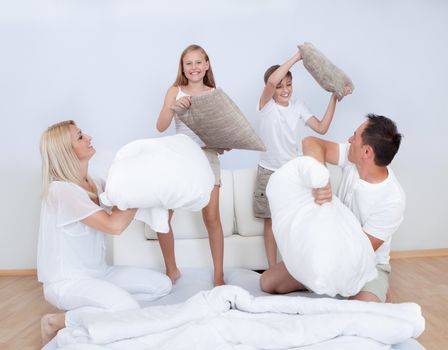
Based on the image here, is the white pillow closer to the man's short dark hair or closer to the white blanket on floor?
the white blanket on floor

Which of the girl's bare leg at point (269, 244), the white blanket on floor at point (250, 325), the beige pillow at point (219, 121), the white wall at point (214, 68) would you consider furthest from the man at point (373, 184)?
the white wall at point (214, 68)

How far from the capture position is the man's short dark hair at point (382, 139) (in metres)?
2.16

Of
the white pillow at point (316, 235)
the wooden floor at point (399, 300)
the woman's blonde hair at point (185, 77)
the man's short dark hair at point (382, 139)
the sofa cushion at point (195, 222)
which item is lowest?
the wooden floor at point (399, 300)

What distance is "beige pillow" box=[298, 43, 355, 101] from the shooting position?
2.77 meters

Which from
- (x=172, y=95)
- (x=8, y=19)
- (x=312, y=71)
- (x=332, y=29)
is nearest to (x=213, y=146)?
(x=172, y=95)

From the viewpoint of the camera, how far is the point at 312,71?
9.25ft

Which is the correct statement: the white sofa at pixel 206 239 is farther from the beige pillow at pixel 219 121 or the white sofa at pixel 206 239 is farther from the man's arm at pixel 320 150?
the man's arm at pixel 320 150

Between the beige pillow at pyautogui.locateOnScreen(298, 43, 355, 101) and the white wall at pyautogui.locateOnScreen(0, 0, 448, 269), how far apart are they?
892mm

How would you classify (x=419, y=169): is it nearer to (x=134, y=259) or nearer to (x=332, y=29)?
(x=332, y=29)

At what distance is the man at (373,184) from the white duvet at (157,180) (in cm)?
47

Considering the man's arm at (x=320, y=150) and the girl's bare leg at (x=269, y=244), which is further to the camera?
the girl's bare leg at (x=269, y=244)

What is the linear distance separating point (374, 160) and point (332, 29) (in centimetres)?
177

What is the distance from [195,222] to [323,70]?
3.38 ft

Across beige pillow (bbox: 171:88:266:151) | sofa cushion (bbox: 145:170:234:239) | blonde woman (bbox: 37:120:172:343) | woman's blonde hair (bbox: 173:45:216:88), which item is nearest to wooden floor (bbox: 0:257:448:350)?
blonde woman (bbox: 37:120:172:343)
